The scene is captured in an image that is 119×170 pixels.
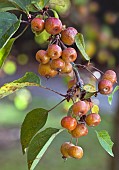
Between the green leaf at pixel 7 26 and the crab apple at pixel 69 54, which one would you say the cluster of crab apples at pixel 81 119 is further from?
the green leaf at pixel 7 26

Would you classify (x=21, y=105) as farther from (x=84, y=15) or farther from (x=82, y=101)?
(x=82, y=101)

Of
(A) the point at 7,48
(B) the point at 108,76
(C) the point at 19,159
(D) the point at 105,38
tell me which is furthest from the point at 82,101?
(C) the point at 19,159

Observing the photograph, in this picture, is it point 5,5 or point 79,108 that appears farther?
point 5,5

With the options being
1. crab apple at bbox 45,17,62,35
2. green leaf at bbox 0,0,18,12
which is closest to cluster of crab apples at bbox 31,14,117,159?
crab apple at bbox 45,17,62,35

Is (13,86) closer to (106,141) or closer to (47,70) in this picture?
(47,70)

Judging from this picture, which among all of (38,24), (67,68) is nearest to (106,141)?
(67,68)

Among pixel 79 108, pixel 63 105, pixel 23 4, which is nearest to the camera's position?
pixel 79 108
